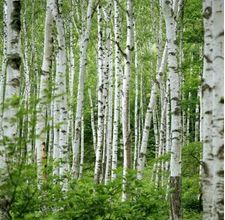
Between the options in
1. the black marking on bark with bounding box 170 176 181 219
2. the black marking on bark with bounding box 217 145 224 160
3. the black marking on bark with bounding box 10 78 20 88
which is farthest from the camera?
the black marking on bark with bounding box 170 176 181 219

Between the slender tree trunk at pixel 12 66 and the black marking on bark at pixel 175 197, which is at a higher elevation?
the slender tree trunk at pixel 12 66

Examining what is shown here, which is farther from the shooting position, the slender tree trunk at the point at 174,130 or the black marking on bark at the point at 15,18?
the slender tree trunk at the point at 174,130

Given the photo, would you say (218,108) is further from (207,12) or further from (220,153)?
(207,12)

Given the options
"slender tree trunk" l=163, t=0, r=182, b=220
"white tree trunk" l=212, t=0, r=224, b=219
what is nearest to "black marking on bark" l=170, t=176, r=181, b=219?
"slender tree trunk" l=163, t=0, r=182, b=220

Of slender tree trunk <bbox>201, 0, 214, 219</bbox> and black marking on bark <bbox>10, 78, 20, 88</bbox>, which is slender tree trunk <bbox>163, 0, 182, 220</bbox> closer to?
slender tree trunk <bbox>201, 0, 214, 219</bbox>

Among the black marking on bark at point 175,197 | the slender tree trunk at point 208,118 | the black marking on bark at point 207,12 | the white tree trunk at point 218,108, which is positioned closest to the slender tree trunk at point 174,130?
the black marking on bark at point 175,197

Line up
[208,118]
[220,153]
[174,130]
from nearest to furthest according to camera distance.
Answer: [220,153], [208,118], [174,130]

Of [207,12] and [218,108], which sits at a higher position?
[207,12]

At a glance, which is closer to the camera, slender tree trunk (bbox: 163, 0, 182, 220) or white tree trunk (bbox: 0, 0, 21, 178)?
white tree trunk (bbox: 0, 0, 21, 178)

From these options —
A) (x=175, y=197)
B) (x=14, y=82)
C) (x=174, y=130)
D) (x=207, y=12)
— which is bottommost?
(x=175, y=197)

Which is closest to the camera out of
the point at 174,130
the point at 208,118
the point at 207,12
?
the point at 207,12

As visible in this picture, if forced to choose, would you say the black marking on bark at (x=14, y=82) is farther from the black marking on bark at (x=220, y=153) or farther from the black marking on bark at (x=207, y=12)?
the black marking on bark at (x=220, y=153)

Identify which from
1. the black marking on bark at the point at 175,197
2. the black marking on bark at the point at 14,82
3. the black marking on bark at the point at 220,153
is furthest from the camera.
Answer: the black marking on bark at the point at 175,197

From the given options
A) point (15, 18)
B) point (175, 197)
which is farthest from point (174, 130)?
point (15, 18)
